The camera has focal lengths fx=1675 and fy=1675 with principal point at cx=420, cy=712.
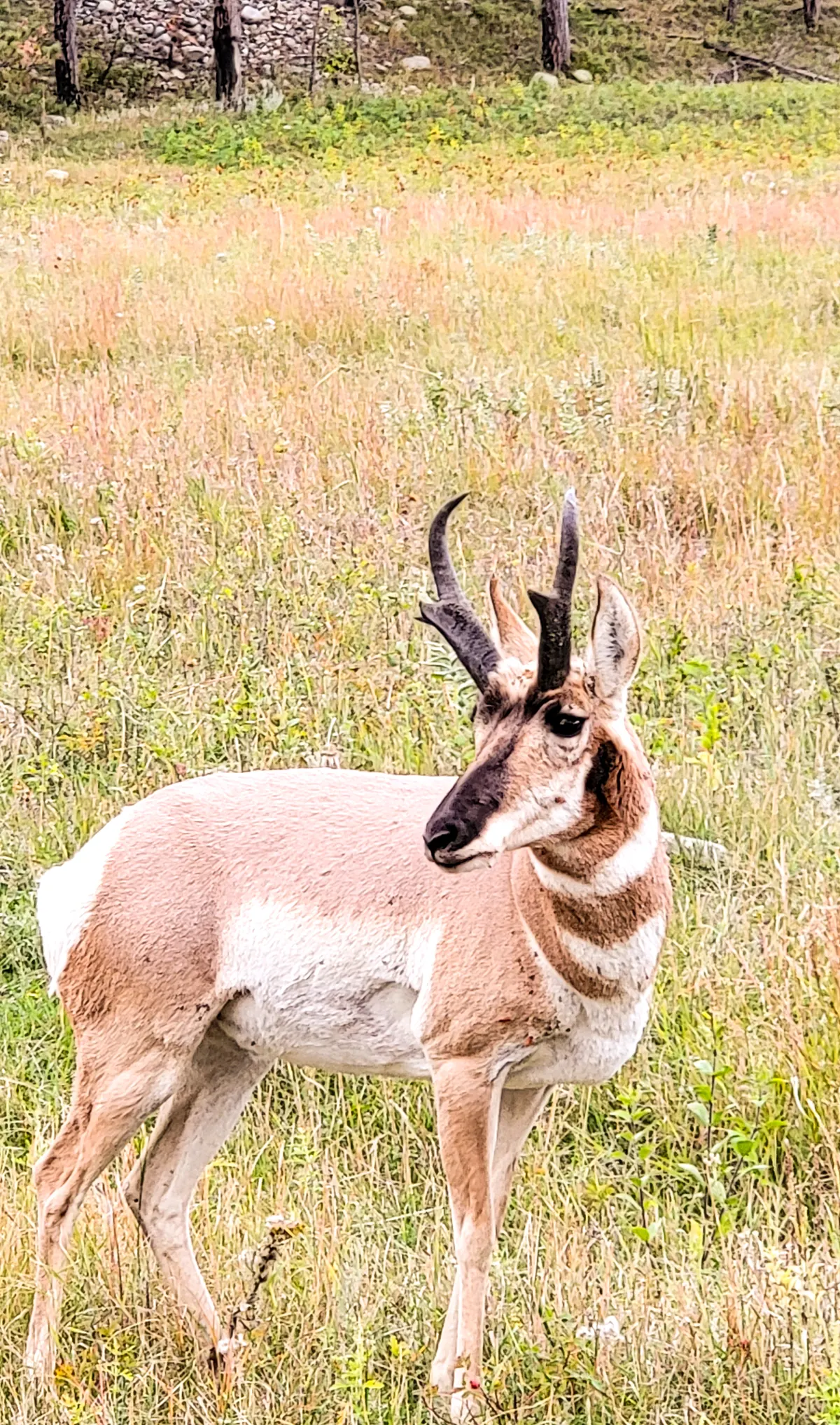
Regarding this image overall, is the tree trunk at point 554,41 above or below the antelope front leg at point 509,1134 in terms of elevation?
below

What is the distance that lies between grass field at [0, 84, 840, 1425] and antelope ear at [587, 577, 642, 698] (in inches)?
46.2

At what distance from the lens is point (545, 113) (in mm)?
27172

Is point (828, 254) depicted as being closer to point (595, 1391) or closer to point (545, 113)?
point (595, 1391)

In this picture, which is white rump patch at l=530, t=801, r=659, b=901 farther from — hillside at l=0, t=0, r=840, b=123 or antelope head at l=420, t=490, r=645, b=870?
hillside at l=0, t=0, r=840, b=123

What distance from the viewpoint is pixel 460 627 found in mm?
2992

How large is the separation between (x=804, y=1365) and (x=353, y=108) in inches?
1077

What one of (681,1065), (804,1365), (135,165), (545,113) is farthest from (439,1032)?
(545,113)

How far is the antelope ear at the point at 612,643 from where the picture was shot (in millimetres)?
2867

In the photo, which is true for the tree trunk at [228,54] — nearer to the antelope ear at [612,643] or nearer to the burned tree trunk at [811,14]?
the burned tree trunk at [811,14]

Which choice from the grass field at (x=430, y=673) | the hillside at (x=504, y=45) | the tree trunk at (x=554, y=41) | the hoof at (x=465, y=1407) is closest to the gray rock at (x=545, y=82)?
the tree trunk at (x=554, y=41)

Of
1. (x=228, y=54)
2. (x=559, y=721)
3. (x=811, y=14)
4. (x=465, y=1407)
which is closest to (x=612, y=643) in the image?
(x=559, y=721)

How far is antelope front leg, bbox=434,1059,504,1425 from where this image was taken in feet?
10.2

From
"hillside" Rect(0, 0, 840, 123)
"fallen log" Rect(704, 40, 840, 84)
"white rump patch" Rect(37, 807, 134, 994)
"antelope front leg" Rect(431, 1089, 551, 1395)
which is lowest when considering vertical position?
"fallen log" Rect(704, 40, 840, 84)

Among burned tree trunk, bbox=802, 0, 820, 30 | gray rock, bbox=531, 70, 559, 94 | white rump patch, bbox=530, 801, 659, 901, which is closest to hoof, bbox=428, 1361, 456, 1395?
white rump patch, bbox=530, 801, 659, 901
